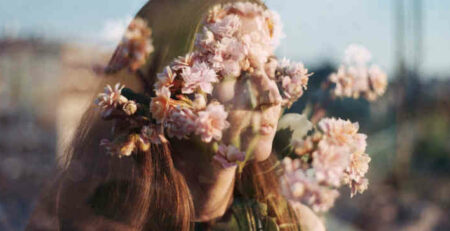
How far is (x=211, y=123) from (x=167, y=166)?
0.38ft

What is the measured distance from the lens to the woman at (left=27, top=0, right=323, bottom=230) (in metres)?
0.56

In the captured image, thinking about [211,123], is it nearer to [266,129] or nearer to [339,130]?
[266,129]

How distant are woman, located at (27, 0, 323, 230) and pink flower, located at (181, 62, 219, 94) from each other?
0.8 inches

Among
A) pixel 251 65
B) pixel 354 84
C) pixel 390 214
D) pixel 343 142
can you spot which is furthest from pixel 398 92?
pixel 390 214

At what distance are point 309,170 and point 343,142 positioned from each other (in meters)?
0.07

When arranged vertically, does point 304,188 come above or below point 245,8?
below

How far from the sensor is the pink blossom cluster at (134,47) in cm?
59

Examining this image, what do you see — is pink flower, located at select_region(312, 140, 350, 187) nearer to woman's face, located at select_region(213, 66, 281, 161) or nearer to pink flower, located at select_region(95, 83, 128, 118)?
woman's face, located at select_region(213, 66, 281, 161)

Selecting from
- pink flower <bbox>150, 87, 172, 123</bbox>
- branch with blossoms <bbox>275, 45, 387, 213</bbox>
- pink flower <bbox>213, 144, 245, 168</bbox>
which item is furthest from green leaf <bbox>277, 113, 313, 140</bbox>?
pink flower <bbox>150, 87, 172, 123</bbox>

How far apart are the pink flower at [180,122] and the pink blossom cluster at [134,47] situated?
4.9 inches

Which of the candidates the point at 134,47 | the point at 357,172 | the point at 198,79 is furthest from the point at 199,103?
the point at 357,172

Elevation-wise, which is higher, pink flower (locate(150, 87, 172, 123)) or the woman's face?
the woman's face

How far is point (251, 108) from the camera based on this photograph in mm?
562

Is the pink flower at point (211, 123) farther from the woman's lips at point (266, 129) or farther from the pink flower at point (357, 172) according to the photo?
the pink flower at point (357, 172)
